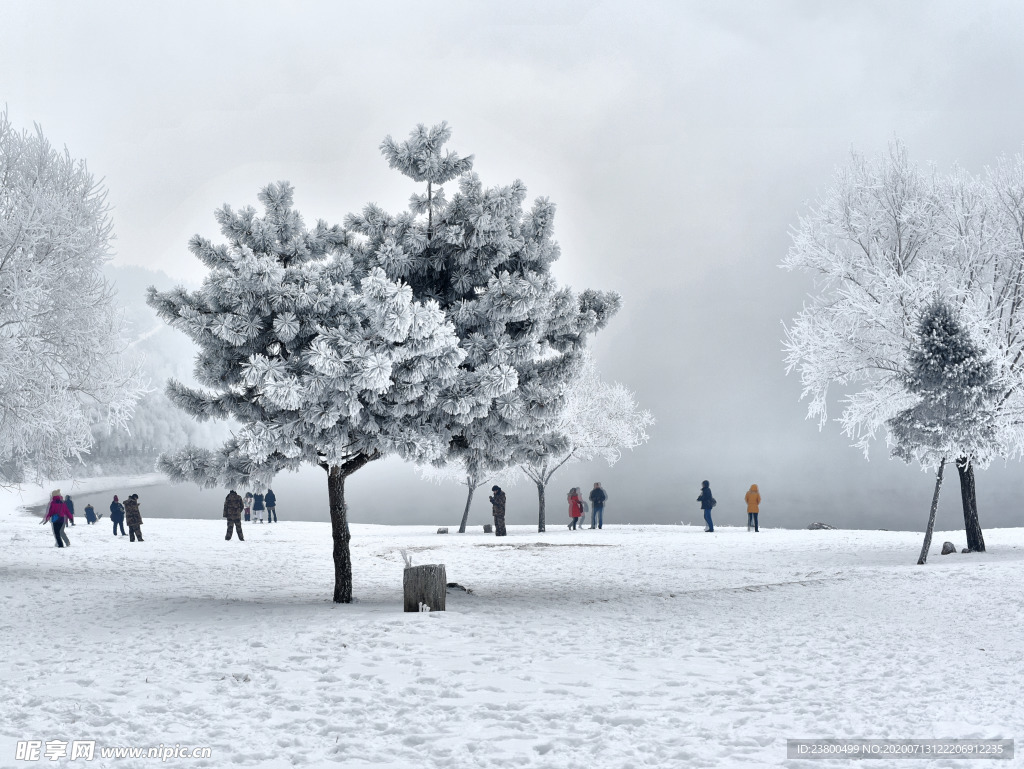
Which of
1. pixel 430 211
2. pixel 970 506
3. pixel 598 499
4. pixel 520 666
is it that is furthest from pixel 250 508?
pixel 520 666

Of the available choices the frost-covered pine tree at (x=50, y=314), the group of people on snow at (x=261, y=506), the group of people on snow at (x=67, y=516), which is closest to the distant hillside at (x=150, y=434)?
the group of people on snow at (x=261, y=506)

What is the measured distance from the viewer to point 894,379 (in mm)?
21375

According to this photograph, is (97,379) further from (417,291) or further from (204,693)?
(204,693)

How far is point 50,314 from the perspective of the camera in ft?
59.1

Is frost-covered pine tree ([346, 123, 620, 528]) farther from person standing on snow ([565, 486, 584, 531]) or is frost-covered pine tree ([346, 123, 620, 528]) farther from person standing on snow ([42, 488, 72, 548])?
person standing on snow ([565, 486, 584, 531])

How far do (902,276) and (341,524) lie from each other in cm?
1574

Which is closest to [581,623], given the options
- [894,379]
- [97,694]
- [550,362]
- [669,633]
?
[669,633]

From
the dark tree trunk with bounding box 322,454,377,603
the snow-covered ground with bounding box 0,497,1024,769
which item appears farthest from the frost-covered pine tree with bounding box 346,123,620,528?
the snow-covered ground with bounding box 0,497,1024,769

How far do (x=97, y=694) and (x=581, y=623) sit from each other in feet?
20.8

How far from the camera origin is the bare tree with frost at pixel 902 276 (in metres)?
20.0

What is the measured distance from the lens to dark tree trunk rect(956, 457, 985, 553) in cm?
2058

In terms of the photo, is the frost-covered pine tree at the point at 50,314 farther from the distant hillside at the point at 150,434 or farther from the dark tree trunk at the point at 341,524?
the distant hillside at the point at 150,434

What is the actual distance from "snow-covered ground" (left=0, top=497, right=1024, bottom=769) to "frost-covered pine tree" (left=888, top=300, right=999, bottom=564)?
2851 millimetres

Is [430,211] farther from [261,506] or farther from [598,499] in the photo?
[261,506]
